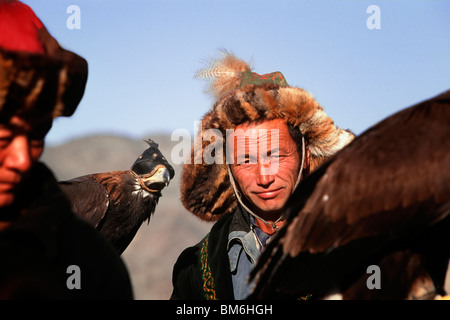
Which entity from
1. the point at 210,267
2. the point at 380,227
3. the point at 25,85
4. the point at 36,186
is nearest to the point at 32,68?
the point at 25,85

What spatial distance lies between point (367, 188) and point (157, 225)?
27.3 meters

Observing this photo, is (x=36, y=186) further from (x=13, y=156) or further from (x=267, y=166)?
(x=267, y=166)

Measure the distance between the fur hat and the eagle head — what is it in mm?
5004

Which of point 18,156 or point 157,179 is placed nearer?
point 18,156

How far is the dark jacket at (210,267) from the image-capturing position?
315cm

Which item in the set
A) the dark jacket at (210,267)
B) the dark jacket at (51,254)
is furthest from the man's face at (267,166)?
the dark jacket at (51,254)

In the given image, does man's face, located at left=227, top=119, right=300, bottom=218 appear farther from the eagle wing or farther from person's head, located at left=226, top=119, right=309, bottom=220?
the eagle wing

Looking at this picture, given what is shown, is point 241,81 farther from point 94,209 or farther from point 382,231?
point 94,209

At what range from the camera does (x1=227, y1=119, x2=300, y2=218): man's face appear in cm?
319

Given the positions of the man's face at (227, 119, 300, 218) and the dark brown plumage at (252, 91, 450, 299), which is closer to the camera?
the dark brown plumage at (252, 91, 450, 299)

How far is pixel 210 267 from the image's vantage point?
325 centimetres

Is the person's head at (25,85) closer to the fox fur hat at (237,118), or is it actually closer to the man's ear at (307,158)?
the fox fur hat at (237,118)

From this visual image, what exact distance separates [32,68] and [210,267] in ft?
7.54

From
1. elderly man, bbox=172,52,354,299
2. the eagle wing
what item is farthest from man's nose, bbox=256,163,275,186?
the eagle wing
